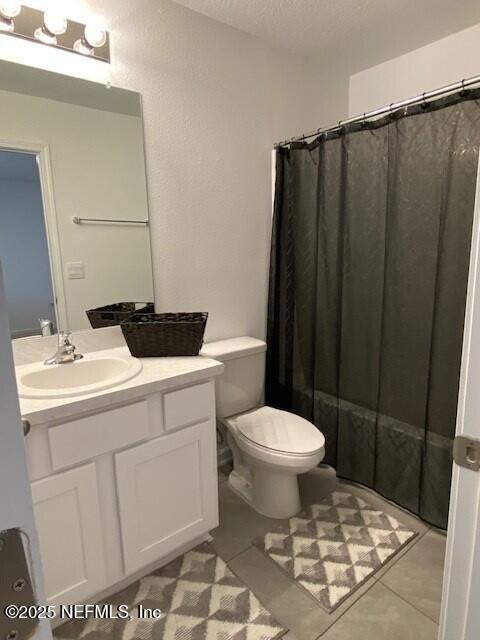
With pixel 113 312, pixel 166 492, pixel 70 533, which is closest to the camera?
pixel 70 533

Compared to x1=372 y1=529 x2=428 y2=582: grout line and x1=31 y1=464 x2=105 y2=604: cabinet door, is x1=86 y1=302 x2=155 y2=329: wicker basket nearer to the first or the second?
x1=31 y1=464 x2=105 y2=604: cabinet door

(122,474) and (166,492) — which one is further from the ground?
(122,474)

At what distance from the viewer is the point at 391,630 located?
4.33 feet

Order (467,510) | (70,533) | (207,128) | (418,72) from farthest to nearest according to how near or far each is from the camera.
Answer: (418,72), (207,128), (70,533), (467,510)

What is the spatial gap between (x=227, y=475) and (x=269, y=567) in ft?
2.25

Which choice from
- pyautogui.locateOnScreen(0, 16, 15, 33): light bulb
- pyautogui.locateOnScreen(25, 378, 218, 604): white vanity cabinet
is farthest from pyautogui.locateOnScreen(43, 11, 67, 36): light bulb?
pyautogui.locateOnScreen(25, 378, 218, 604): white vanity cabinet

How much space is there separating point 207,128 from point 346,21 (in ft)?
2.77

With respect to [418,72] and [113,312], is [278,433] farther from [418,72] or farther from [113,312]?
[418,72]

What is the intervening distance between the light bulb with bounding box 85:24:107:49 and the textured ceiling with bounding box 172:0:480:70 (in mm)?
458

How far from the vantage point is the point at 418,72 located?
2.13m

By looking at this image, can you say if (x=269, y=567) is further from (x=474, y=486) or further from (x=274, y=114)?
(x=274, y=114)

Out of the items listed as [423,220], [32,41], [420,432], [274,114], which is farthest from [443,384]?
[32,41]

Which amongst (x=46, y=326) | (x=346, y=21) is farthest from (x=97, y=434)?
(x=346, y=21)

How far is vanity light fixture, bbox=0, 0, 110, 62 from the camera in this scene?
1390 millimetres
